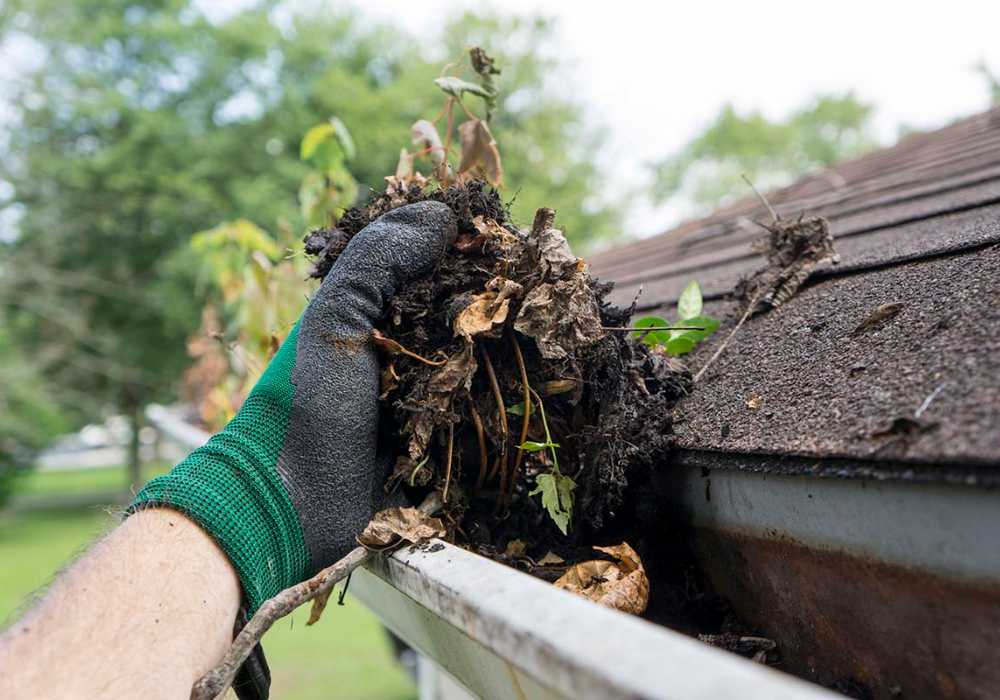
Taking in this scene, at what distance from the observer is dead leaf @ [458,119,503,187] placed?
1.51 meters

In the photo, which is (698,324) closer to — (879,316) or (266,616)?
(879,316)

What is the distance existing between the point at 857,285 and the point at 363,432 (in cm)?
95

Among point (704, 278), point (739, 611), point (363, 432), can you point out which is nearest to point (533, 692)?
point (739, 611)

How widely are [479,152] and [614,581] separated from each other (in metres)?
0.94

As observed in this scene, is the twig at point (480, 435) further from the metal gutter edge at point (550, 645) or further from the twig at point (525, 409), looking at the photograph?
the metal gutter edge at point (550, 645)

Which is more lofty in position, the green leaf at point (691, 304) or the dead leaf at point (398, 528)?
the green leaf at point (691, 304)

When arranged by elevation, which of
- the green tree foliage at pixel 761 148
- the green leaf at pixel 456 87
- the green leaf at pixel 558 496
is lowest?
the green leaf at pixel 558 496

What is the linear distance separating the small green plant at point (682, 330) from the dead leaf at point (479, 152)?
1.45ft

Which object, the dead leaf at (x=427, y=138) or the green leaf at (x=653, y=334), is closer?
the green leaf at (x=653, y=334)

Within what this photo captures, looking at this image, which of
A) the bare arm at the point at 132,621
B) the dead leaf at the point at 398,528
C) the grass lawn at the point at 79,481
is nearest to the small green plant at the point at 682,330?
the dead leaf at the point at 398,528

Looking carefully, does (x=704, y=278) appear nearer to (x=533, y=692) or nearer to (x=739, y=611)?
(x=739, y=611)

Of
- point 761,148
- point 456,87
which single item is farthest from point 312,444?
point 761,148

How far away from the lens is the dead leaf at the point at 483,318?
1092 millimetres

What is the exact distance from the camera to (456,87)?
154cm
